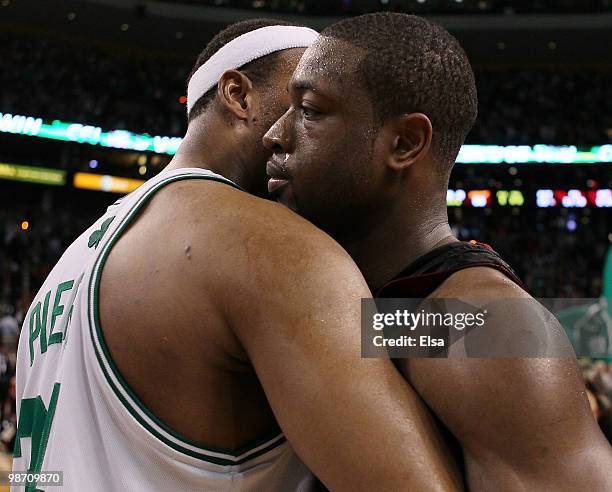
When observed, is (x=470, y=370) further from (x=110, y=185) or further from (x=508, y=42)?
(x=508, y=42)

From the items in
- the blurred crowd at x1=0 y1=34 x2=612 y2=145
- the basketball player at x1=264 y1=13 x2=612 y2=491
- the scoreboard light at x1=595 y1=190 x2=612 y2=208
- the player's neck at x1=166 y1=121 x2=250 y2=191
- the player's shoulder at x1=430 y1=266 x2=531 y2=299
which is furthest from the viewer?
the scoreboard light at x1=595 y1=190 x2=612 y2=208

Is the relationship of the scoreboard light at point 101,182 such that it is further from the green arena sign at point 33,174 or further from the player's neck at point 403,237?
the player's neck at point 403,237

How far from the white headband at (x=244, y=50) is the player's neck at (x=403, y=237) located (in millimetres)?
507

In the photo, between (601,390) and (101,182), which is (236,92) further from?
(101,182)

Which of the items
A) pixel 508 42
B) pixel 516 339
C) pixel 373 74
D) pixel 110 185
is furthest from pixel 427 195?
pixel 508 42

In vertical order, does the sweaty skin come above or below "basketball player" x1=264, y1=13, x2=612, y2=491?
below

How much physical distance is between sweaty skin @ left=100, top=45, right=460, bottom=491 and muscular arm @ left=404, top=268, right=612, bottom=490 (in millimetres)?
49

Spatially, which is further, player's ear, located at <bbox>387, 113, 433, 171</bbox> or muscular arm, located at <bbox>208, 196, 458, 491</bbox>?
player's ear, located at <bbox>387, 113, 433, 171</bbox>

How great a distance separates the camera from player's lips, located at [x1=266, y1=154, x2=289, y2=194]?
5.13 ft

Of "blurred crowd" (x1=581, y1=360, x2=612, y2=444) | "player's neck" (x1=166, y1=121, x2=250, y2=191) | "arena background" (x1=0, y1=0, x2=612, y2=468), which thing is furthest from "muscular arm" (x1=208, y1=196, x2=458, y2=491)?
"arena background" (x1=0, y1=0, x2=612, y2=468)

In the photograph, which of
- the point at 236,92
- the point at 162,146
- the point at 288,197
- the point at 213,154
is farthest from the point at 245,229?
the point at 162,146

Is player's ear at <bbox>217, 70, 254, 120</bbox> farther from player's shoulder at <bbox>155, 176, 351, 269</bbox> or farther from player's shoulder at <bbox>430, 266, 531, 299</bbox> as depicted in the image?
player's shoulder at <bbox>430, 266, 531, 299</bbox>

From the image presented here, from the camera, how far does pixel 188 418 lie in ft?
4.42

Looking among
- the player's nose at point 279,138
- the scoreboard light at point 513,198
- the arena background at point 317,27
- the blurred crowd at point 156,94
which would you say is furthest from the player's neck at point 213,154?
the scoreboard light at point 513,198
